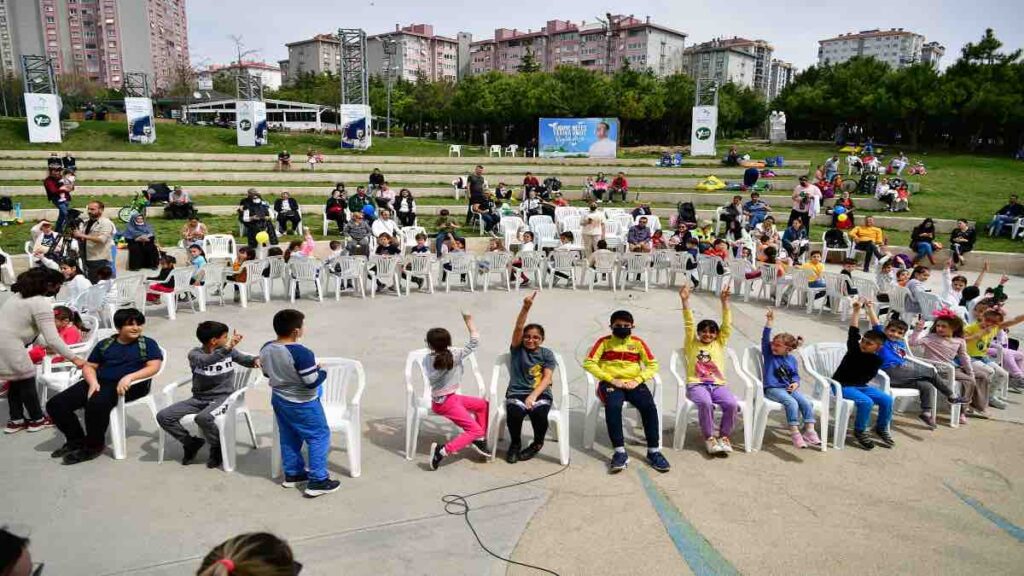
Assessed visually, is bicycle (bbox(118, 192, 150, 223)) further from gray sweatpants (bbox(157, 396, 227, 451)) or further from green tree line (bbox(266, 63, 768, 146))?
green tree line (bbox(266, 63, 768, 146))

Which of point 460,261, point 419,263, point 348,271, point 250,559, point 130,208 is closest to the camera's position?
point 250,559

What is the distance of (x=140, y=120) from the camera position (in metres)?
30.1

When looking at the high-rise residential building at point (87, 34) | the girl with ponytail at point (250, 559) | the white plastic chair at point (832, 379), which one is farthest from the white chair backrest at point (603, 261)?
the high-rise residential building at point (87, 34)

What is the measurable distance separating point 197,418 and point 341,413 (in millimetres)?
1051

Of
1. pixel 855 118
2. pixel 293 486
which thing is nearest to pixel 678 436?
pixel 293 486

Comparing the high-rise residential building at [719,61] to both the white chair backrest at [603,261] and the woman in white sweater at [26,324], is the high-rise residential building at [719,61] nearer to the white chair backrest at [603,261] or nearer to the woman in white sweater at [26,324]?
the white chair backrest at [603,261]

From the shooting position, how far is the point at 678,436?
18.4 ft

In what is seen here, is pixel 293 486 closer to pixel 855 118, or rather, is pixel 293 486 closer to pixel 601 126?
pixel 601 126

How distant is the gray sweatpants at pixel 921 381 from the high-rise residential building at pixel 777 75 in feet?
495

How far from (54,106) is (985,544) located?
34309 mm

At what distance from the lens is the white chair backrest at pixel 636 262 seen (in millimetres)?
12253

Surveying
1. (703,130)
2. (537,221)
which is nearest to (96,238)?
(537,221)

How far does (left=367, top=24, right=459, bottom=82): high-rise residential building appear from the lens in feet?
395

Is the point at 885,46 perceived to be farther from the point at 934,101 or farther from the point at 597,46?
the point at 934,101
